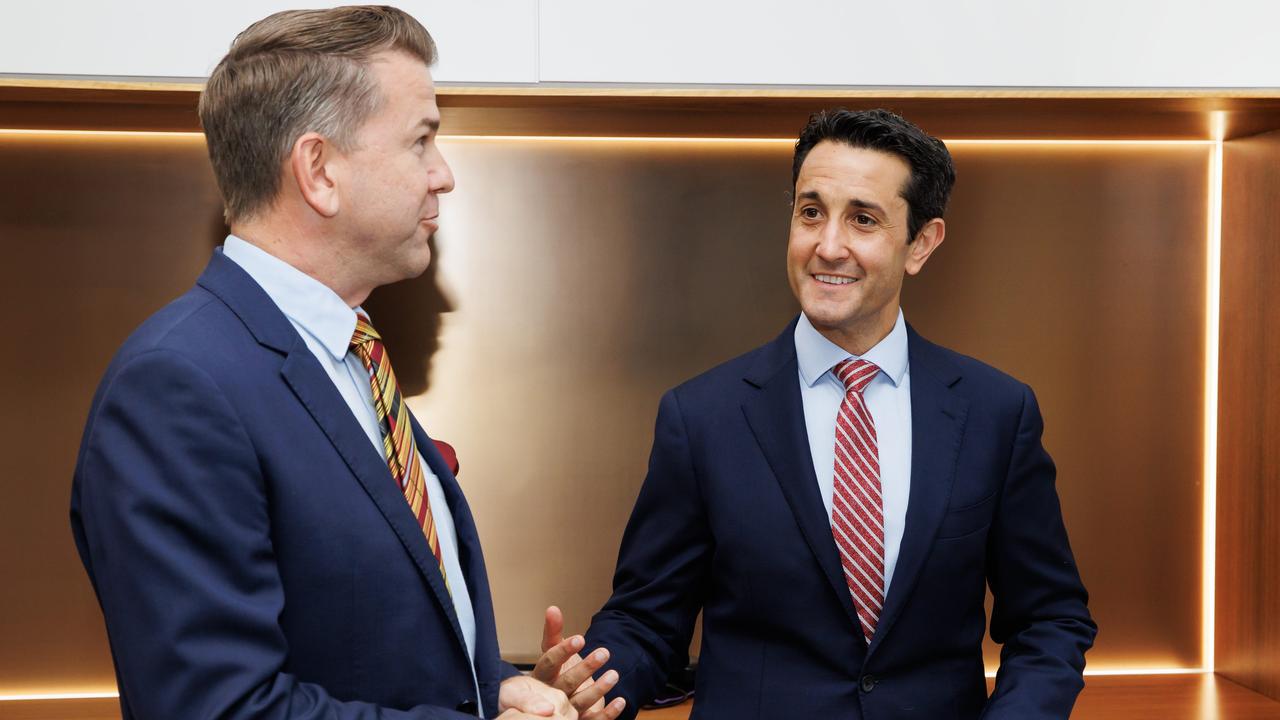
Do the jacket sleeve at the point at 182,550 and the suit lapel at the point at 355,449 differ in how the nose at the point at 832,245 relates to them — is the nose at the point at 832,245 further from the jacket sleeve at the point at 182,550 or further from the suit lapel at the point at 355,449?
the jacket sleeve at the point at 182,550

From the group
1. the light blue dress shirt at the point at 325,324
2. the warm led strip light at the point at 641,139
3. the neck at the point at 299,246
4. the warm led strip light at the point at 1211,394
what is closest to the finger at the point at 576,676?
the light blue dress shirt at the point at 325,324

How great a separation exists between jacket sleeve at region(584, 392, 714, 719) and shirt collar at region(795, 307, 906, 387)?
17 cm

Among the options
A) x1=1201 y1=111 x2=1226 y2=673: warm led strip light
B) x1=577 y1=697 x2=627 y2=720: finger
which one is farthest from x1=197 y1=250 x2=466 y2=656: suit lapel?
x1=1201 y1=111 x2=1226 y2=673: warm led strip light

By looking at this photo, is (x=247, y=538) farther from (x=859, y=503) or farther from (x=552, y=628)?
(x=859, y=503)

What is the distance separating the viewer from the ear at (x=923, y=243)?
1.40 metres

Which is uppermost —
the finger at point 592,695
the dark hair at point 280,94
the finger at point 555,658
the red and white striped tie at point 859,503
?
the dark hair at point 280,94

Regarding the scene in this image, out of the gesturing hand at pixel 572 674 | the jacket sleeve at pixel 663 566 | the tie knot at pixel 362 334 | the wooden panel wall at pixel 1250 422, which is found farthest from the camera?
the wooden panel wall at pixel 1250 422

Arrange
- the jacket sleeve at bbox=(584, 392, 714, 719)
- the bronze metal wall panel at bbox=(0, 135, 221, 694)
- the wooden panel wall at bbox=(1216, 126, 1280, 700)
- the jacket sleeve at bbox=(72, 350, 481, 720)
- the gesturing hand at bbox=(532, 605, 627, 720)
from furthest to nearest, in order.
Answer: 1. the bronze metal wall panel at bbox=(0, 135, 221, 694)
2. the wooden panel wall at bbox=(1216, 126, 1280, 700)
3. the jacket sleeve at bbox=(584, 392, 714, 719)
4. the gesturing hand at bbox=(532, 605, 627, 720)
5. the jacket sleeve at bbox=(72, 350, 481, 720)

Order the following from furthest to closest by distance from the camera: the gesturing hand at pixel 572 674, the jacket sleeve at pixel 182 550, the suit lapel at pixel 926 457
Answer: the suit lapel at pixel 926 457
the gesturing hand at pixel 572 674
the jacket sleeve at pixel 182 550

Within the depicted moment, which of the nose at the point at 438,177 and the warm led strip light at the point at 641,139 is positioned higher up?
the warm led strip light at the point at 641,139

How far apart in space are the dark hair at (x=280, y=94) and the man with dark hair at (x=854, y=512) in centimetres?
59

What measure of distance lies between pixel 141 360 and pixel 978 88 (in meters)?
1.22

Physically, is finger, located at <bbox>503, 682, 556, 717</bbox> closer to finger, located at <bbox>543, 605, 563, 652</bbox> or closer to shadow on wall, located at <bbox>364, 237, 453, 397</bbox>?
finger, located at <bbox>543, 605, 563, 652</bbox>

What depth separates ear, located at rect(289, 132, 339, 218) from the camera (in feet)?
3.07
